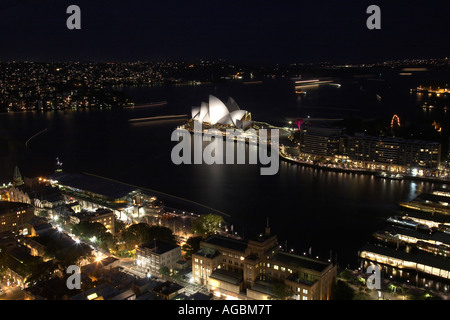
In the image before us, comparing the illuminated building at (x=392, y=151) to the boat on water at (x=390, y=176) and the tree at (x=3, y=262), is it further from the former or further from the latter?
the tree at (x=3, y=262)

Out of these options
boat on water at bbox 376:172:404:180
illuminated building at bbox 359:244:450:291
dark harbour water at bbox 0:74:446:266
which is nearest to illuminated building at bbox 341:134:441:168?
boat on water at bbox 376:172:404:180

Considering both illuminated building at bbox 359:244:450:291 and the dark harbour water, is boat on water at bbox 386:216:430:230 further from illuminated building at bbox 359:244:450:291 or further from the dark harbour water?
illuminated building at bbox 359:244:450:291

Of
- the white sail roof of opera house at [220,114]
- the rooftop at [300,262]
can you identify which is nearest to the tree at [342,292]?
the rooftop at [300,262]

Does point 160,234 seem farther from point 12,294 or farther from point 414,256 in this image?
point 414,256

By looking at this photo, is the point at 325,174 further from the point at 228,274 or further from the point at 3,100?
the point at 3,100

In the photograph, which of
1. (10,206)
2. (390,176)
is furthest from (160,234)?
(390,176)
